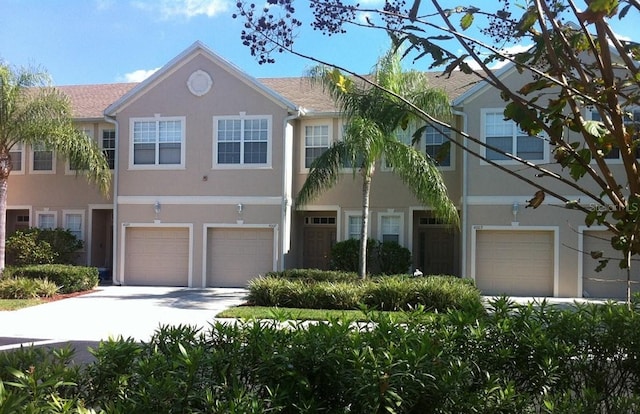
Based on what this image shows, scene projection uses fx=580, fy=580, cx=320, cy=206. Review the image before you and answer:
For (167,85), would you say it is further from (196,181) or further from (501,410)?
(501,410)

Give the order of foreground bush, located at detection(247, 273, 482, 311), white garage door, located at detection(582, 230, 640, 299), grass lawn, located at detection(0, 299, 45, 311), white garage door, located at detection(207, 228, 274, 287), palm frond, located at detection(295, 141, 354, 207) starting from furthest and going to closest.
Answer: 1. white garage door, located at detection(207, 228, 274, 287)
2. white garage door, located at detection(582, 230, 640, 299)
3. palm frond, located at detection(295, 141, 354, 207)
4. grass lawn, located at detection(0, 299, 45, 311)
5. foreground bush, located at detection(247, 273, 482, 311)

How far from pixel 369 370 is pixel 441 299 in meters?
11.3

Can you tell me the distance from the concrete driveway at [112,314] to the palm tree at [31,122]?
12.9 ft

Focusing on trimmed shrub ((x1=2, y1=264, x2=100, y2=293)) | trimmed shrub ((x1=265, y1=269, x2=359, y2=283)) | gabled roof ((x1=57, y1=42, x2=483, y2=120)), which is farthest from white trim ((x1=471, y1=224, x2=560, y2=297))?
trimmed shrub ((x1=2, y1=264, x2=100, y2=293))

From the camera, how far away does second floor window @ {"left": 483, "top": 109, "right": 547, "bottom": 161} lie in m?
17.6

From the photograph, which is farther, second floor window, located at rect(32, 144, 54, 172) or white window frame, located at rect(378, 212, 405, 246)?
second floor window, located at rect(32, 144, 54, 172)

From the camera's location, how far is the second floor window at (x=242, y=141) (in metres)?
19.3

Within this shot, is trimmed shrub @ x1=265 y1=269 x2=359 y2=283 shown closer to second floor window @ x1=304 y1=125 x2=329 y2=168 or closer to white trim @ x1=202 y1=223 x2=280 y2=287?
white trim @ x1=202 y1=223 x2=280 y2=287

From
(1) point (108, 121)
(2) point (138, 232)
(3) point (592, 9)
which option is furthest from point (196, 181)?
(3) point (592, 9)

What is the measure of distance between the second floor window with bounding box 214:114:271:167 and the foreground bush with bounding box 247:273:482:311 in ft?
16.8

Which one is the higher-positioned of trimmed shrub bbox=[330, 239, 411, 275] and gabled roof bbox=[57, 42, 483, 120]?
gabled roof bbox=[57, 42, 483, 120]

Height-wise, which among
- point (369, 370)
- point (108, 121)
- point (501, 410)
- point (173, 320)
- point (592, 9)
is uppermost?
point (108, 121)

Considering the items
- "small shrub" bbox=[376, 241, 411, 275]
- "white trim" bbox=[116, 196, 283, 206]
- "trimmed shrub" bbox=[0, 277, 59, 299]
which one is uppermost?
"white trim" bbox=[116, 196, 283, 206]

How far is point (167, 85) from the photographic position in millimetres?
20047
